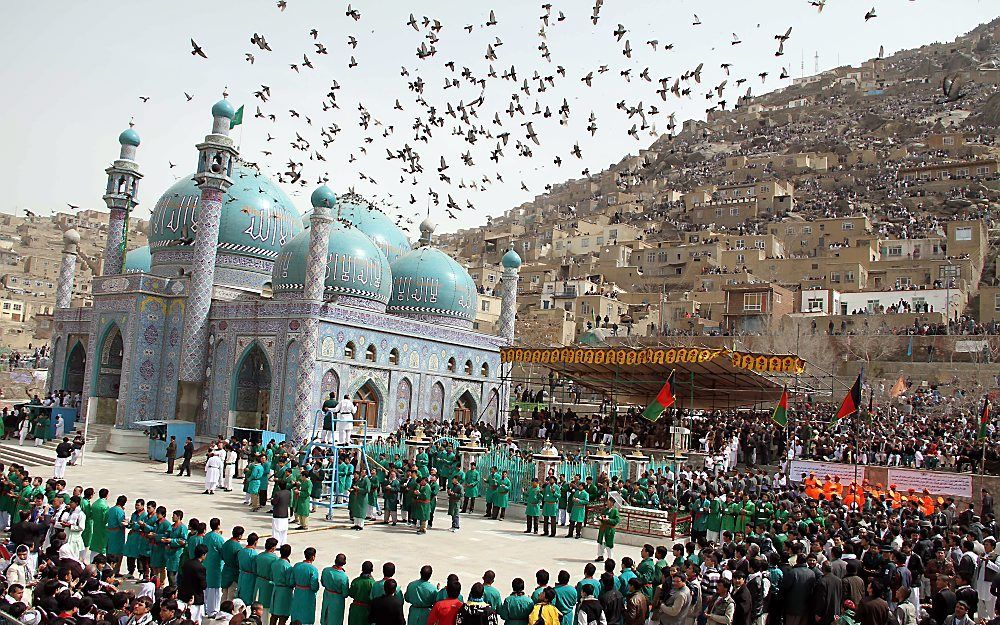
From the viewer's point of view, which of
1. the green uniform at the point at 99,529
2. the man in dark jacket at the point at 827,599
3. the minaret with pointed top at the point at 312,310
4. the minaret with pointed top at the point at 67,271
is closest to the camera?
the man in dark jacket at the point at 827,599

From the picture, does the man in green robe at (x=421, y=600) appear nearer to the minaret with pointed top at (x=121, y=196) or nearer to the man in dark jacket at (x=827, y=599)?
the man in dark jacket at (x=827, y=599)

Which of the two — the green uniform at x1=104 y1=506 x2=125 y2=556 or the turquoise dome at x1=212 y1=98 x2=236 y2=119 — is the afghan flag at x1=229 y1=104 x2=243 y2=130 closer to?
the turquoise dome at x1=212 y1=98 x2=236 y2=119

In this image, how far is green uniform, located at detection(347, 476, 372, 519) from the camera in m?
18.5

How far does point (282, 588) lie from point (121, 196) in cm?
3059

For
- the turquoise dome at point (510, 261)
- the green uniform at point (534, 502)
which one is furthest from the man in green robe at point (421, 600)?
the turquoise dome at point (510, 261)

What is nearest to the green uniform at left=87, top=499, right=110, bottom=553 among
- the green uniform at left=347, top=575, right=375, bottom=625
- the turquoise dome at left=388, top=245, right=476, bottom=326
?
the green uniform at left=347, top=575, right=375, bottom=625

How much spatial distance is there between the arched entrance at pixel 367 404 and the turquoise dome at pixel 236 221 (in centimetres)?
763

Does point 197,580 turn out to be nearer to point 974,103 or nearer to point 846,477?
point 846,477

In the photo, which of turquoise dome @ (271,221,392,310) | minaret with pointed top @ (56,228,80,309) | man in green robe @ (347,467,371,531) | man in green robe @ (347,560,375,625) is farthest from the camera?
minaret with pointed top @ (56,228,80,309)

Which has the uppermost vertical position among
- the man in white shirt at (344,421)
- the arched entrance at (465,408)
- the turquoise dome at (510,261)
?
the turquoise dome at (510,261)

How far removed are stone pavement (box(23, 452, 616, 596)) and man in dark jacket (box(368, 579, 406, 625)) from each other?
4174mm

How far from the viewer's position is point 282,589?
1032 cm

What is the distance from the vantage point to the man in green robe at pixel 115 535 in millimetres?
12641

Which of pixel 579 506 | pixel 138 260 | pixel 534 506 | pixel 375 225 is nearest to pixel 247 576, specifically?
pixel 534 506
